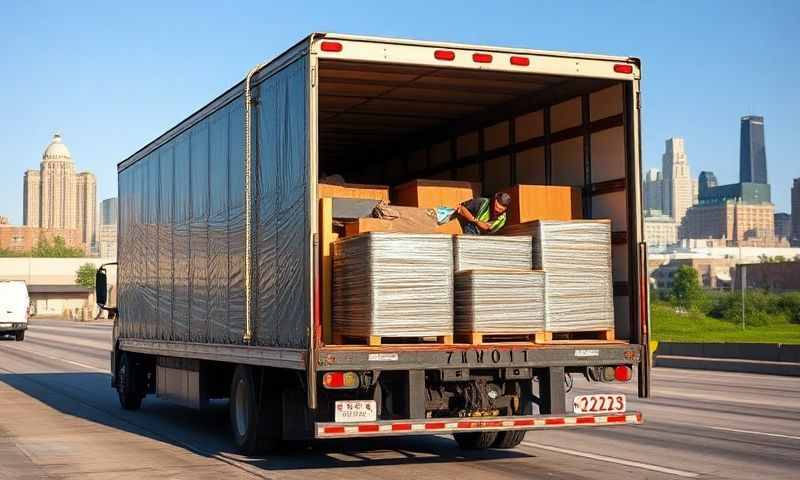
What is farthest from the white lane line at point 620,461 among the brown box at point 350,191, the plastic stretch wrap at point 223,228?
the plastic stretch wrap at point 223,228

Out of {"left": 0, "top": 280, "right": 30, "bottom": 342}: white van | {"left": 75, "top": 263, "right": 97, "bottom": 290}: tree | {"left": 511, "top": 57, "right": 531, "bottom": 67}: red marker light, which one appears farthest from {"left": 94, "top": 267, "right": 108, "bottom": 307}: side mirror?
{"left": 75, "top": 263, "right": 97, "bottom": 290}: tree

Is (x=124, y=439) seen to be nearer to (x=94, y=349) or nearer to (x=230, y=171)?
(x=230, y=171)

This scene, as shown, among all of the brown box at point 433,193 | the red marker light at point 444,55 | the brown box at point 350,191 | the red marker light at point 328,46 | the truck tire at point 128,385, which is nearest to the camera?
the red marker light at point 328,46

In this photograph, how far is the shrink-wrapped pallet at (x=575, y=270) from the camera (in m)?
11.0

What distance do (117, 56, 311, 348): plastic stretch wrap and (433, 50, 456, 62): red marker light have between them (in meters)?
1.24

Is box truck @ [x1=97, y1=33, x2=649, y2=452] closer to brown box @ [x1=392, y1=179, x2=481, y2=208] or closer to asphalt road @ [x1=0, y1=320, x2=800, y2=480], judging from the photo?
asphalt road @ [x1=0, y1=320, x2=800, y2=480]

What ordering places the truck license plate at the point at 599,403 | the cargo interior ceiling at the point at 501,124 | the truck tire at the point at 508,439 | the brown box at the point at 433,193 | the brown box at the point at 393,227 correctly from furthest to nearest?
the truck tire at the point at 508,439 < the brown box at the point at 433,193 < the cargo interior ceiling at the point at 501,124 < the truck license plate at the point at 599,403 < the brown box at the point at 393,227

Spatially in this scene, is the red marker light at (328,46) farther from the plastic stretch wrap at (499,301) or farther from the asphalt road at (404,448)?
the asphalt road at (404,448)

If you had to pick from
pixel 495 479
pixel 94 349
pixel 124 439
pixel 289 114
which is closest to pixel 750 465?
pixel 495 479

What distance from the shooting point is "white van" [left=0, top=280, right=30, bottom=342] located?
182 feet

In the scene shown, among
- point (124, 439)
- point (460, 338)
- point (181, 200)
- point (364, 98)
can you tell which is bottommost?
point (124, 439)

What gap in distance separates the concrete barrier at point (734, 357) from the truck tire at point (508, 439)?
1680 cm

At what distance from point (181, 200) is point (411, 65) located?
17.6 ft

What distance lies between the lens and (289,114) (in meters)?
11.0
